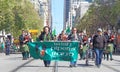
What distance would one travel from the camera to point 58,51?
22.4m

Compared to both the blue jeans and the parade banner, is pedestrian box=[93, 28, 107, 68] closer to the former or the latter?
the blue jeans

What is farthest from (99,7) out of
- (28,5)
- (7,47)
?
(7,47)

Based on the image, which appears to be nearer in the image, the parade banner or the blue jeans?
the parade banner

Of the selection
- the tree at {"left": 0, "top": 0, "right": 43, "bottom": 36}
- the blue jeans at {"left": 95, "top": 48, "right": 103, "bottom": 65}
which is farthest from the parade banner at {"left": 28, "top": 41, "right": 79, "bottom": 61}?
the tree at {"left": 0, "top": 0, "right": 43, "bottom": 36}

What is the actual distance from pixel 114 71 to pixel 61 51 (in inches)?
128

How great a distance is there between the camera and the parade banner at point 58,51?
72.9 feet

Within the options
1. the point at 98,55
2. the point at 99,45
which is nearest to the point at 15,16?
the point at 99,45

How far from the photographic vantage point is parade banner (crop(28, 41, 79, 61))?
2223 centimetres

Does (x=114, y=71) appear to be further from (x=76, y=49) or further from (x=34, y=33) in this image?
(x=34, y=33)

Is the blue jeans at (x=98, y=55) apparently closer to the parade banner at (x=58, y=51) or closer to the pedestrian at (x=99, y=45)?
the pedestrian at (x=99, y=45)

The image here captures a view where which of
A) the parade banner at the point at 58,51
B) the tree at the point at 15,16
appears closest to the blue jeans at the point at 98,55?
the parade banner at the point at 58,51

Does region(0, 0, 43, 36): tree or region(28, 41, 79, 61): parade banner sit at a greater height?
Answer: region(0, 0, 43, 36): tree

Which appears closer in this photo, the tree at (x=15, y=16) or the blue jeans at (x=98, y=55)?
the blue jeans at (x=98, y=55)

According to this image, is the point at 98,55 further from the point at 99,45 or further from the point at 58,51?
the point at 58,51
